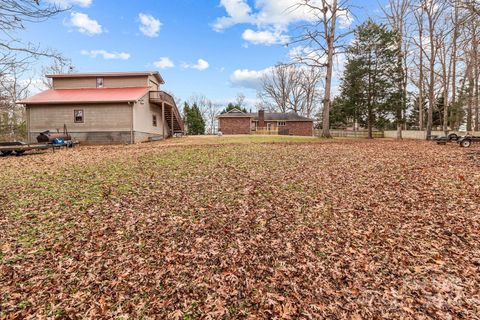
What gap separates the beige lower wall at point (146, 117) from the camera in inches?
794

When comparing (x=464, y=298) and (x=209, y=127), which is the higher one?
(x=209, y=127)

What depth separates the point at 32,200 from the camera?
6070mm

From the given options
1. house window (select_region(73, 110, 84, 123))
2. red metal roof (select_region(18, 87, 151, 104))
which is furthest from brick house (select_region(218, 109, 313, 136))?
house window (select_region(73, 110, 84, 123))

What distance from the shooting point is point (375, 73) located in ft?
85.5

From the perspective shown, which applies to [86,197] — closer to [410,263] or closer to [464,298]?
[410,263]

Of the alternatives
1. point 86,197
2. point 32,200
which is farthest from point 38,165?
point 86,197

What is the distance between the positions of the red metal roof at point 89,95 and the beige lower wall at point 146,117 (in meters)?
0.88

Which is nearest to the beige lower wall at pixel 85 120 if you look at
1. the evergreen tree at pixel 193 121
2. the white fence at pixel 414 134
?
the evergreen tree at pixel 193 121

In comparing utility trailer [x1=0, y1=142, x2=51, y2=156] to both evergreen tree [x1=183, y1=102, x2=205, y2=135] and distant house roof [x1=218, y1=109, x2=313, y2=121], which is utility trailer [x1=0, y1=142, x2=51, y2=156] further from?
evergreen tree [x1=183, y1=102, x2=205, y2=135]

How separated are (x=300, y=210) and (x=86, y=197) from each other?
17.0 feet

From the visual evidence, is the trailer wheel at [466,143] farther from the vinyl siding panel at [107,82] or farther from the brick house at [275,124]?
the brick house at [275,124]

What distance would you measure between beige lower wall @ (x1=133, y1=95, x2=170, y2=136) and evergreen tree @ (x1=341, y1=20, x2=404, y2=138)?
67.2 ft

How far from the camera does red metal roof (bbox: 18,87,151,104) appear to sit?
19266 mm

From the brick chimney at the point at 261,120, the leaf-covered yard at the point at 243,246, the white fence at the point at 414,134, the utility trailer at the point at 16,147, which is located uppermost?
the brick chimney at the point at 261,120
